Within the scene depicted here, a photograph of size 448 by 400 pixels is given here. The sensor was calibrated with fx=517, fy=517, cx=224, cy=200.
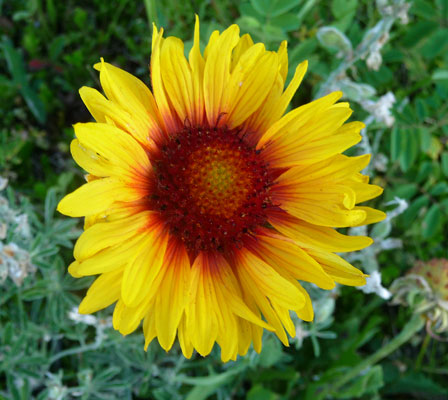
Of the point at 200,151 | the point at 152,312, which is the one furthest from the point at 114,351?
the point at 200,151

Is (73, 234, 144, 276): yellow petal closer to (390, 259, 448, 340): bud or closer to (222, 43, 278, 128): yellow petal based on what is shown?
(222, 43, 278, 128): yellow petal

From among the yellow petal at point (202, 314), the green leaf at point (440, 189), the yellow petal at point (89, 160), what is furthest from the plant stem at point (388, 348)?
the yellow petal at point (89, 160)

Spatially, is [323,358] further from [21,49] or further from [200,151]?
[21,49]

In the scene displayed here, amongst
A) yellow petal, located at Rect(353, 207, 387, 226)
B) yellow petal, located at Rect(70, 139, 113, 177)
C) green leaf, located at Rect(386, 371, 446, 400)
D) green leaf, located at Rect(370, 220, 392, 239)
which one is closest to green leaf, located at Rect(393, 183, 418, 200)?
green leaf, located at Rect(370, 220, 392, 239)

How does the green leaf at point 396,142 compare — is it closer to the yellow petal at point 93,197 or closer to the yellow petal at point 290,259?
the yellow petal at point 290,259

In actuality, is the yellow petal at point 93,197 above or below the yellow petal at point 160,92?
below

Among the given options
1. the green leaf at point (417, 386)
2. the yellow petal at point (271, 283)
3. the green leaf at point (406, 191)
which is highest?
the yellow petal at point (271, 283)
